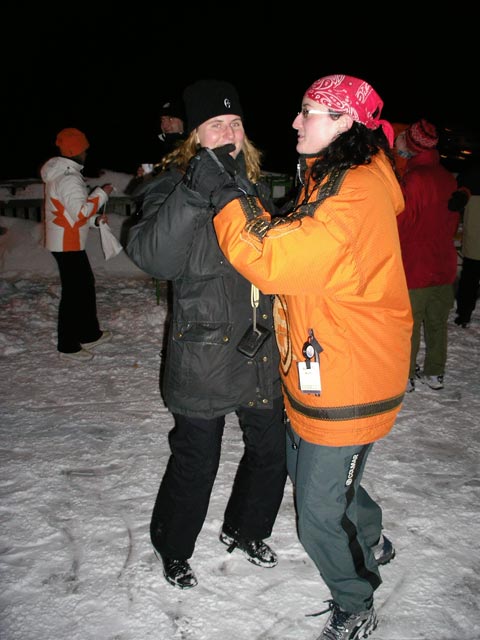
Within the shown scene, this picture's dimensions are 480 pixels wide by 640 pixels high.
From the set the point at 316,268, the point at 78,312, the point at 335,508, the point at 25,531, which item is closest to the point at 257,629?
the point at 335,508

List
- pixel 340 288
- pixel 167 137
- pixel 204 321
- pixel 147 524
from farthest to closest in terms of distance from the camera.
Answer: pixel 147 524
pixel 167 137
pixel 204 321
pixel 340 288

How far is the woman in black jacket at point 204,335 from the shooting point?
2.02 meters

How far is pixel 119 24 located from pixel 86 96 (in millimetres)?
5770

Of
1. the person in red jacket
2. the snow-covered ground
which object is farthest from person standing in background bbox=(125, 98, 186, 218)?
the person in red jacket

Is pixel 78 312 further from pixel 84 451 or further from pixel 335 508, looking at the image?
A: pixel 335 508

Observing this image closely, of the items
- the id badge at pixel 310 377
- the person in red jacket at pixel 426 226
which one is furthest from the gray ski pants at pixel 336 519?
the person in red jacket at pixel 426 226

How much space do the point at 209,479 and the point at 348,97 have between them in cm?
159

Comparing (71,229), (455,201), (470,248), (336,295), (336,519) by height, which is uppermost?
(455,201)

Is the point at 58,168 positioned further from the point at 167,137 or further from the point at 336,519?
the point at 336,519

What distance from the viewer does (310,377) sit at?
1.86 m

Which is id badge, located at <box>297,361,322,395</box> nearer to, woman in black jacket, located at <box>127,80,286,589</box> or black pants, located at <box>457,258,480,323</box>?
woman in black jacket, located at <box>127,80,286,589</box>

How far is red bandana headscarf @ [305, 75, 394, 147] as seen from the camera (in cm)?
180

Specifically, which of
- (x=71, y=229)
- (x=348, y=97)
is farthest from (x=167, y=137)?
(x=71, y=229)

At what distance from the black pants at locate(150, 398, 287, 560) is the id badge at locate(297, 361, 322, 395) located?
17.4 inches
